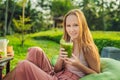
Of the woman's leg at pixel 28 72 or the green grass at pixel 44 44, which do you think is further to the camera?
the green grass at pixel 44 44

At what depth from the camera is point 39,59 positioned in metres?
2.90

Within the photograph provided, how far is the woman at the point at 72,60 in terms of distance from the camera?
262 centimetres

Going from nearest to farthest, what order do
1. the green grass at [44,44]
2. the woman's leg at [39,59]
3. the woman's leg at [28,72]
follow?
the woman's leg at [28,72]
the woman's leg at [39,59]
the green grass at [44,44]

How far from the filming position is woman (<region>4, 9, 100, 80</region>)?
262 centimetres

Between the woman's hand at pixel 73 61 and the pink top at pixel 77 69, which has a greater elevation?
the woman's hand at pixel 73 61

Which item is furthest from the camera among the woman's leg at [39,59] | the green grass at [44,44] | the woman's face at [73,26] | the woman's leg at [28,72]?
the green grass at [44,44]

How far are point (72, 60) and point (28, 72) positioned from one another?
36 centimetres

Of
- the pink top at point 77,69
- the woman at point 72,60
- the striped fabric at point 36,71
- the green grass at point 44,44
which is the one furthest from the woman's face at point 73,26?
the green grass at point 44,44

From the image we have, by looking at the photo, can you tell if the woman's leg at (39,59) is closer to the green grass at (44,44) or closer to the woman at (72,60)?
the woman at (72,60)

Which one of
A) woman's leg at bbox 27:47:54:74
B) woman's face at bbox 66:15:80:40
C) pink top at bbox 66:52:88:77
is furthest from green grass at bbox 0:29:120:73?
woman's face at bbox 66:15:80:40

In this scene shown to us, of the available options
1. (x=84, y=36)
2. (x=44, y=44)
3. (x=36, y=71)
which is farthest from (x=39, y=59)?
(x=44, y=44)

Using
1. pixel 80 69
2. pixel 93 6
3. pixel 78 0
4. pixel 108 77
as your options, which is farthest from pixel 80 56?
pixel 78 0

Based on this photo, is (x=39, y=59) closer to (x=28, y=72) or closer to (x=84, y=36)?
(x=28, y=72)

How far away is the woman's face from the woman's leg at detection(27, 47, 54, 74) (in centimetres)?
33
